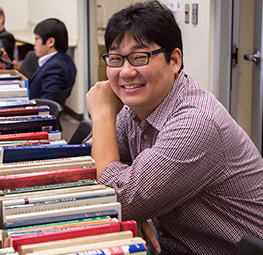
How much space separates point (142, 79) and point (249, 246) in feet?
2.05

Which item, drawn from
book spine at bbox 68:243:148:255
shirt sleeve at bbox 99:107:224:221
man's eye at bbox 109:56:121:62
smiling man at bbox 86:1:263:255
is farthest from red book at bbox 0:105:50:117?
book spine at bbox 68:243:148:255

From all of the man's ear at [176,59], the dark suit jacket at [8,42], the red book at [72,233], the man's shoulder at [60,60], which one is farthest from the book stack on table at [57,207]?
the dark suit jacket at [8,42]

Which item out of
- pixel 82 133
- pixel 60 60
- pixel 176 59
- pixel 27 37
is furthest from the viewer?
pixel 27 37

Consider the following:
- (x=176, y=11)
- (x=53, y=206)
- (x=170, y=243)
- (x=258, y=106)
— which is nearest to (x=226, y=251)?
(x=170, y=243)

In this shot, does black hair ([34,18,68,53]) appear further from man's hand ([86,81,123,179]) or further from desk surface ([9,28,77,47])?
man's hand ([86,81,123,179])

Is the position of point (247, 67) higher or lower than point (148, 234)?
higher

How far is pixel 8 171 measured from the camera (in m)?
1.19

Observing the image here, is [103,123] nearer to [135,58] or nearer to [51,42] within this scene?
[135,58]

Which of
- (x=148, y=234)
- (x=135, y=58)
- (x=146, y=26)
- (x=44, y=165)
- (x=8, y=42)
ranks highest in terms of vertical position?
(x=146, y=26)

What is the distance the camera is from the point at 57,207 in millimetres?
1087

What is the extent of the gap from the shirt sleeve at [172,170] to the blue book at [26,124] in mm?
309

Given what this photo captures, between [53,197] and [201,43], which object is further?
[201,43]

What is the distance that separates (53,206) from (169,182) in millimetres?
473

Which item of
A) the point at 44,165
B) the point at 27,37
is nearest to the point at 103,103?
the point at 44,165
